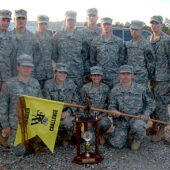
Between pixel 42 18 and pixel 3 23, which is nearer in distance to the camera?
pixel 3 23

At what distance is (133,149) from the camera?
16.1 feet

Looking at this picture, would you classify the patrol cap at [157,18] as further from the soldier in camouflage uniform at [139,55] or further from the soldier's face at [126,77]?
the soldier's face at [126,77]

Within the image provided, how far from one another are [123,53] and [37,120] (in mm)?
2495

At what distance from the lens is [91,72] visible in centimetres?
522

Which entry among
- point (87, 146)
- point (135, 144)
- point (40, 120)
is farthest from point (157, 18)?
point (40, 120)

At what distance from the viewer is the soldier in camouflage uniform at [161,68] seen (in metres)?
5.45

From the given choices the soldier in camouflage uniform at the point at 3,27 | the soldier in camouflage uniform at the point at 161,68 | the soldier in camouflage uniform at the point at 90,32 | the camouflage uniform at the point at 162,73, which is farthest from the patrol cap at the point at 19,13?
the camouflage uniform at the point at 162,73

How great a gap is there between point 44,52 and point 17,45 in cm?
63

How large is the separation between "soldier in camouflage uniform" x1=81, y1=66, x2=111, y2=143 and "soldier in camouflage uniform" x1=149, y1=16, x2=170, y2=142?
44.9 inches

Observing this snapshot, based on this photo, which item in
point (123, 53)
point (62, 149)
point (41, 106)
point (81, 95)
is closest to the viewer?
point (41, 106)

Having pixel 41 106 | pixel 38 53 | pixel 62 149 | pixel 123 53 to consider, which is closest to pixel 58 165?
pixel 62 149

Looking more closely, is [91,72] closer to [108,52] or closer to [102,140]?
[108,52]

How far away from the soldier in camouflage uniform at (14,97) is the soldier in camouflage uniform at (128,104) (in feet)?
5.27

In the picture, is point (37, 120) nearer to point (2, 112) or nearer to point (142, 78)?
point (2, 112)
